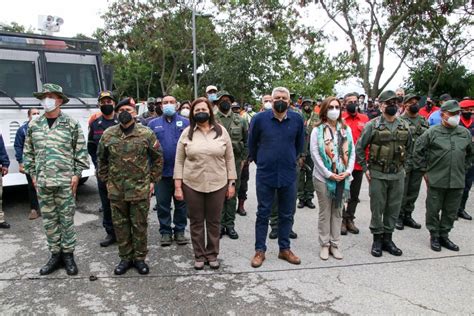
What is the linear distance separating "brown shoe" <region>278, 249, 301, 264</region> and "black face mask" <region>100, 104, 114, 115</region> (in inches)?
109

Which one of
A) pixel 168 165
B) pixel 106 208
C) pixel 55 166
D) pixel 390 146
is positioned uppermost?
pixel 390 146

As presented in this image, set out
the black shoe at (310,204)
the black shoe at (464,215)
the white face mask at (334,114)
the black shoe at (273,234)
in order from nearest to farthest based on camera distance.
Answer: the white face mask at (334,114) → the black shoe at (273,234) → the black shoe at (464,215) → the black shoe at (310,204)

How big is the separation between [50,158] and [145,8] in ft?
67.9

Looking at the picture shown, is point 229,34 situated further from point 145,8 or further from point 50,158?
point 50,158

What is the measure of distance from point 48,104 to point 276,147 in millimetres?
2365

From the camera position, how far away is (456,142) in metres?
4.71

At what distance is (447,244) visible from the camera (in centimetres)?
478

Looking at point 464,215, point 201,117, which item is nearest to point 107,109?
point 201,117

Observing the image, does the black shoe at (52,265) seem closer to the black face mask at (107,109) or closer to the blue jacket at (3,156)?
the black face mask at (107,109)

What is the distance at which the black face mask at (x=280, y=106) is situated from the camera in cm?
408

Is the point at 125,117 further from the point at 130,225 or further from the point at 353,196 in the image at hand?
the point at 353,196

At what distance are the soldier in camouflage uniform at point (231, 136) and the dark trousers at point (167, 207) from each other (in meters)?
0.59

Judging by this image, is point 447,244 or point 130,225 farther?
point 447,244

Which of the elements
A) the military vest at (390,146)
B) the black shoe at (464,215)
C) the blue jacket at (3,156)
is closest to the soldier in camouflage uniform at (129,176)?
the blue jacket at (3,156)
